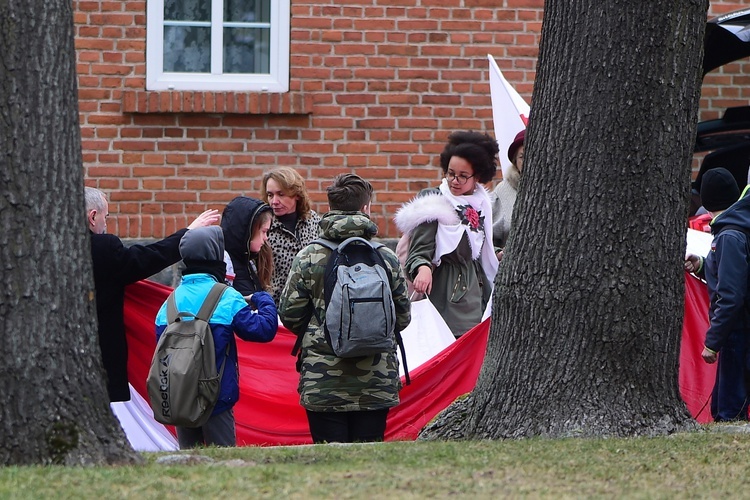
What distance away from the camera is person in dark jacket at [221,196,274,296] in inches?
252

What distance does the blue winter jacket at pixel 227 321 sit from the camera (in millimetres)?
5613

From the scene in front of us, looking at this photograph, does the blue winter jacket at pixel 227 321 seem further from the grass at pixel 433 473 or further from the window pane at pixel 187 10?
the window pane at pixel 187 10

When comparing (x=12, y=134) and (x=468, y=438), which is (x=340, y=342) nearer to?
(x=468, y=438)

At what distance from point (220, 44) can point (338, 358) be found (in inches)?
186

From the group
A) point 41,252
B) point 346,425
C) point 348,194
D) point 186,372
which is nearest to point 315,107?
point 348,194

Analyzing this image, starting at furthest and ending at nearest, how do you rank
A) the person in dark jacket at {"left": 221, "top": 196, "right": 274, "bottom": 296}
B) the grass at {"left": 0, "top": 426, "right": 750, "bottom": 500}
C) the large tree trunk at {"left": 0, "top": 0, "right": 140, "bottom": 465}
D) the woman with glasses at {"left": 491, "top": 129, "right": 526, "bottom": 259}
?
the woman with glasses at {"left": 491, "top": 129, "right": 526, "bottom": 259} → the person in dark jacket at {"left": 221, "top": 196, "right": 274, "bottom": 296} → the large tree trunk at {"left": 0, "top": 0, "right": 140, "bottom": 465} → the grass at {"left": 0, "top": 426, "right": 750, "bottom": 500}

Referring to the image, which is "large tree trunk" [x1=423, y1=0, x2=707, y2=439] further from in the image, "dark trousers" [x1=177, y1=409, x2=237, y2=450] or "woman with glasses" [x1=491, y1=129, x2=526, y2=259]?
"woman with glasses" [x1=491, y1=129, x2=526, y2=259]

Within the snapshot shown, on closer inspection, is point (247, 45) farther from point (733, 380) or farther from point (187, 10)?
point (733, 380)

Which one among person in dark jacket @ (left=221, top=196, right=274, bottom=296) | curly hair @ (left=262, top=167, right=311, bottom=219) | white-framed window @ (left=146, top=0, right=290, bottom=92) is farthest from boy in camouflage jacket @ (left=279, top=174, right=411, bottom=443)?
white-framed window @ (left=146, top=0, right=290, bottom=92)

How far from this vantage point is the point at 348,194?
18.7 feet

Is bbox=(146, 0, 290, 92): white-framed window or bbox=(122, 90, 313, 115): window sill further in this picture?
bbox=(146, 0, 290, 92): white-framed window

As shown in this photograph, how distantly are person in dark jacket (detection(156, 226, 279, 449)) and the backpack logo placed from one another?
1.19 ft

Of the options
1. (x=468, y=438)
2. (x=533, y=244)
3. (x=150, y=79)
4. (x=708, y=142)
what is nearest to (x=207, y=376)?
(x=468, y=438)

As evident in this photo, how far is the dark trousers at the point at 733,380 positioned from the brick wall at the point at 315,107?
357 centimetres
